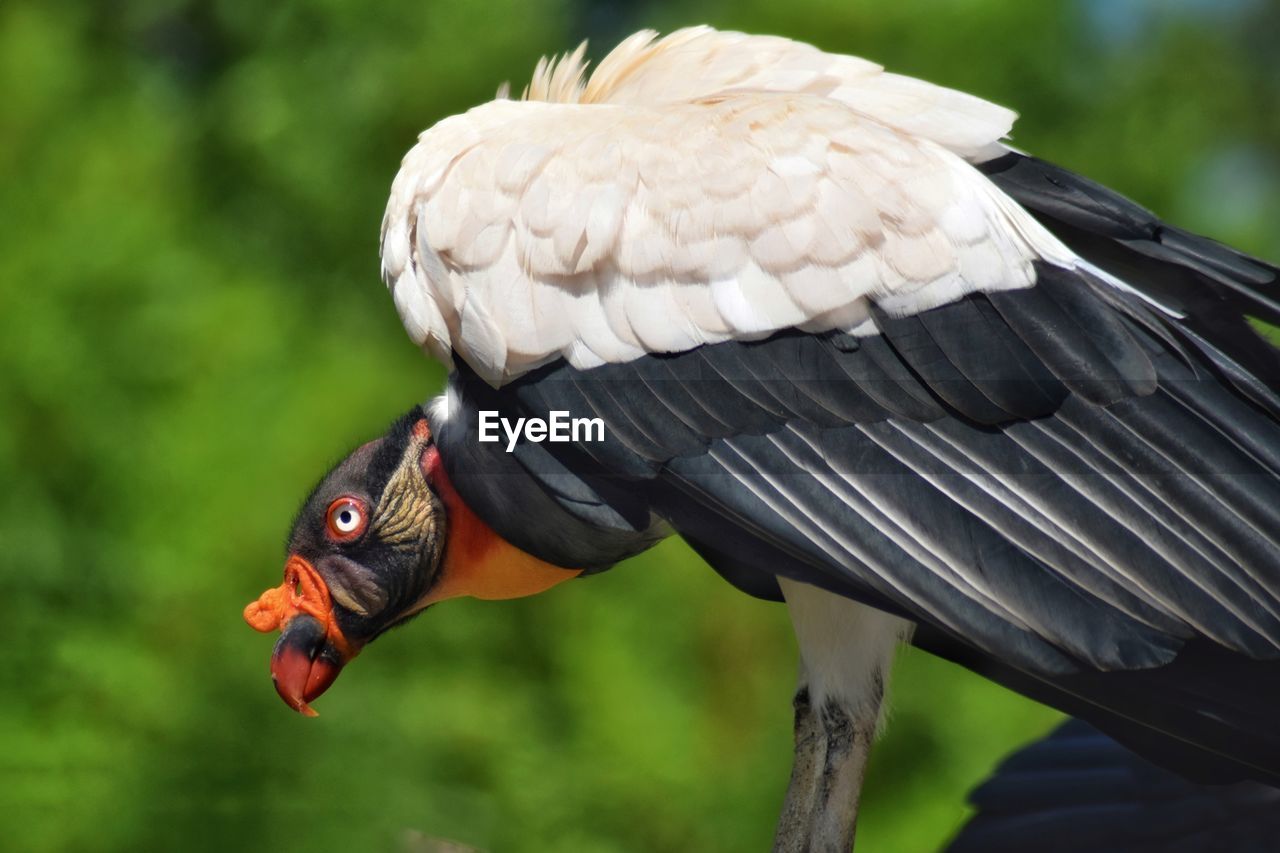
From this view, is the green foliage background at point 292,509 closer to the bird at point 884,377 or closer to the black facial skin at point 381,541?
the black facial skin at point 381,541

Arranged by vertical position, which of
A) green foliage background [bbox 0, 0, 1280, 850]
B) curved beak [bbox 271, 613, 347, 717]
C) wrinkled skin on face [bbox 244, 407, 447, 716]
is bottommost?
curved beak [bbox 271, 613, 347, 717]

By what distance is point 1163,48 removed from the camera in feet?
16.9

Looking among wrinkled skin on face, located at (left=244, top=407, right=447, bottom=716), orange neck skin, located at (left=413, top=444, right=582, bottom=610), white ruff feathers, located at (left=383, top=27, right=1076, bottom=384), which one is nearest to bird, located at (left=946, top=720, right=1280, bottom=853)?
orange neck skin, located at (left=413, top=444, right=582, bottom=610)

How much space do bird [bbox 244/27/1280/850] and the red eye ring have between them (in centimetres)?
23

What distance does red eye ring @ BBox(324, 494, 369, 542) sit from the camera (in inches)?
86.0

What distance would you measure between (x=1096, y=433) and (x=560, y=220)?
65 centimetres

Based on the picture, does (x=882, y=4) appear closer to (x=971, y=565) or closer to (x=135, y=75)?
(x=135, y=75)

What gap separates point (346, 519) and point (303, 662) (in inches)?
8.0

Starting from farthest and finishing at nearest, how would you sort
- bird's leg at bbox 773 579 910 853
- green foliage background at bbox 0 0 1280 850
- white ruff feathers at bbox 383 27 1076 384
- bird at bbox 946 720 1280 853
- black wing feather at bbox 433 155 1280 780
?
green foliage background at bbox 0 0 1280 850 → bird at bbox 946 720 1280 853 → bird's leg at bbox 773 579 910 853 → white ruff feathers at bbox 383 27 1076 384 → black wing feather at bbox 433 155 1280 780

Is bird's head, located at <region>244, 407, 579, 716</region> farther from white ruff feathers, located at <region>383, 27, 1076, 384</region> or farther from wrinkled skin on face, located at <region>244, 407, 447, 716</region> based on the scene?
white ruff feathers, located at <region>383, 27, 1076, 384</region>

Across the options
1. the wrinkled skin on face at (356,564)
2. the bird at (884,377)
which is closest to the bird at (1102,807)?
the bird at (884,377)

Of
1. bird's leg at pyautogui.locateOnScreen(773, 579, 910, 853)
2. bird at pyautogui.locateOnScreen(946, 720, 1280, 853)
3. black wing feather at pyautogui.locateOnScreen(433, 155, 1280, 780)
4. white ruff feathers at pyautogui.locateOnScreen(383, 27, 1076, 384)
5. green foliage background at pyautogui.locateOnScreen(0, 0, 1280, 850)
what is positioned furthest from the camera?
green foliage background at pyautogui.locateOnScreen(0, 0, 1280, 850)

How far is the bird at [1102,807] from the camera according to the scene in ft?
8.63

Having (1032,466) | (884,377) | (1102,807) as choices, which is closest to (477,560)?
(884,377)
